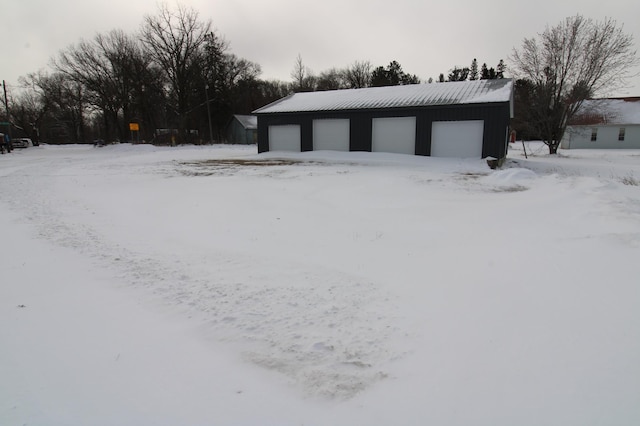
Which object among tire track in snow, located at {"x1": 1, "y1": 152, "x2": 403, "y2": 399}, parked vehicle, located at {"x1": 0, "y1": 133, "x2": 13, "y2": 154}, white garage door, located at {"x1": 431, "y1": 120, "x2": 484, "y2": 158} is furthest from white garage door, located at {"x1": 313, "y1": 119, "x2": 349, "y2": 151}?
parked vehicle, located at {"x1": 0, "y1": 133, "x2": 13, "y2": 154}

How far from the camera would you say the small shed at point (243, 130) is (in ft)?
149

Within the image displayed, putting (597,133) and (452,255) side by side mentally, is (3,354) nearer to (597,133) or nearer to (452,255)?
(452,255)

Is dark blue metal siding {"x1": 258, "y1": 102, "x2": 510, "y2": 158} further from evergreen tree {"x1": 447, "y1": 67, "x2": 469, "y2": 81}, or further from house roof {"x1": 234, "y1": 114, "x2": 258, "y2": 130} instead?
evergreen tree {"x1": 447, "y1": 67, "x2": 469, "y2": 81}

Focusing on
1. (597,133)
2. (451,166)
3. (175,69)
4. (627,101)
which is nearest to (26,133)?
(175,69)

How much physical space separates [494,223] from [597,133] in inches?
1641

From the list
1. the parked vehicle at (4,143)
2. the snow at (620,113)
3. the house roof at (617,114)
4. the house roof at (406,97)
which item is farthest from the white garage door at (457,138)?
the parked vehicle at (4,143)

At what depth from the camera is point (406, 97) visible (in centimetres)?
2072

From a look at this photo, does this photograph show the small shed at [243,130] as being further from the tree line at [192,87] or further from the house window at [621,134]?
the house window at [621,134]

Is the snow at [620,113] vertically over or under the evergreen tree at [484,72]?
under

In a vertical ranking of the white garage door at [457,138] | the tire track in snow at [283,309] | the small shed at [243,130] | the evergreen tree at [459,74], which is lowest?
the tire track in snow at [283,309]

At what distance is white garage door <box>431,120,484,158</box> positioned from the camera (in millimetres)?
18111

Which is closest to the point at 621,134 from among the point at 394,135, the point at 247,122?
the point at 394,135

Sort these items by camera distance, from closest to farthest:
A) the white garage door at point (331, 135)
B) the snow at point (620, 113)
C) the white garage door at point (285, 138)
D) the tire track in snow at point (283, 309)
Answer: the tire track in snow at point (283, 309)
the white garage door at point (331, 135)
the white garage door at point (285, 138)
the snow at point (620, 113)

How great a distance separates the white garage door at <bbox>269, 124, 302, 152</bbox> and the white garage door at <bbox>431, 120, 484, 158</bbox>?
27.1 feet
